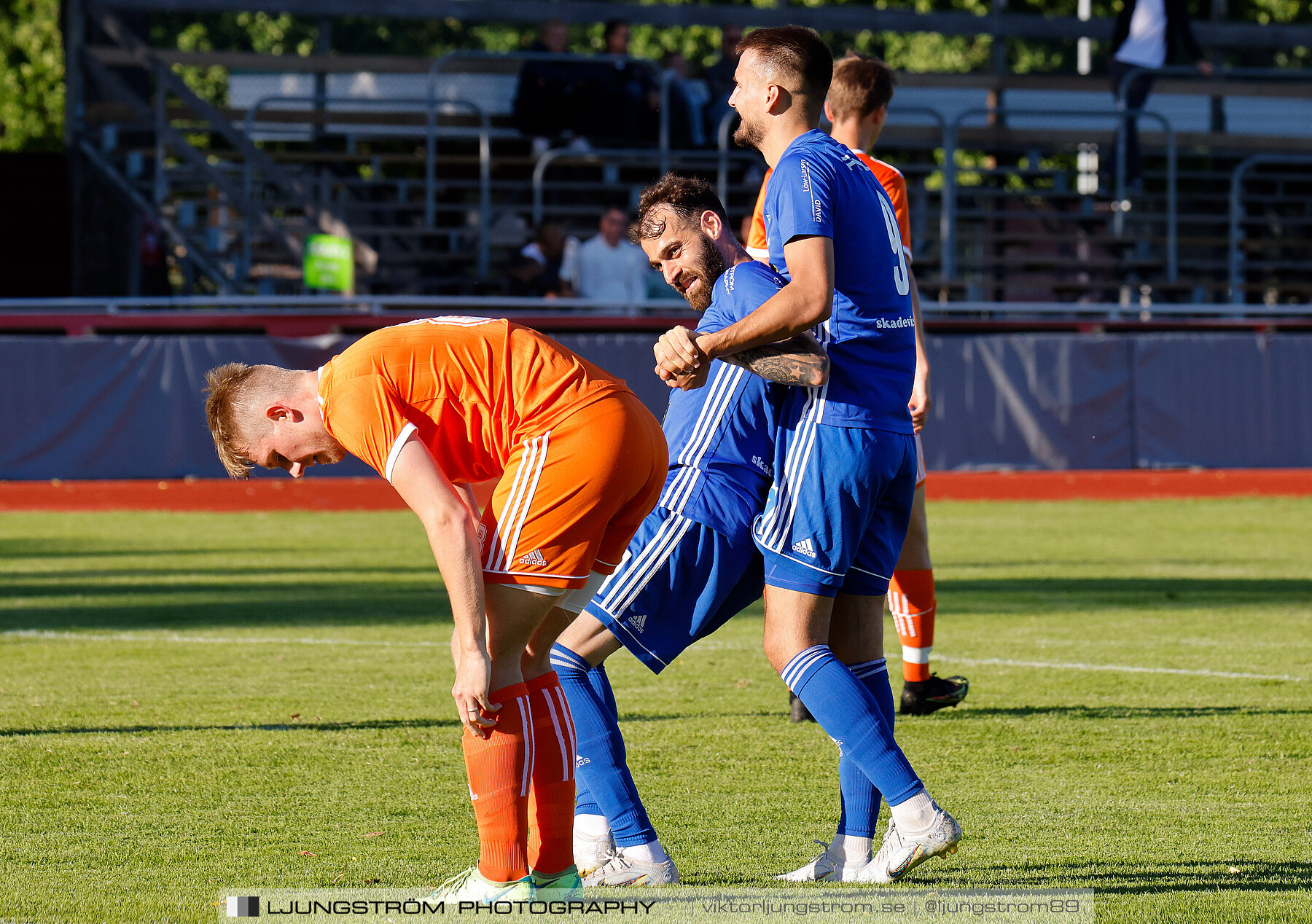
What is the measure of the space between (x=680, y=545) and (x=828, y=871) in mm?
919

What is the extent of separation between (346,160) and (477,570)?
750 inches

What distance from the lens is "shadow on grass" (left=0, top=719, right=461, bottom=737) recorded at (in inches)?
239

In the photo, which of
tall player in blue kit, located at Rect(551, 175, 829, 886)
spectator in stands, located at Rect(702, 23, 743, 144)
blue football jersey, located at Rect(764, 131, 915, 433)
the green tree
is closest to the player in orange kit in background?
tall player in blue kit, located at Rect(551, 175, 829, 886)

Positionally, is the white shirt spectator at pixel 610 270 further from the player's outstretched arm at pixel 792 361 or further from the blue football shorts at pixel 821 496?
the player's outstretched arm at pixel 792 361

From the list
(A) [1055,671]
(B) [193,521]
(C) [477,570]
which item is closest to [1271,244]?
(B) [193,521]

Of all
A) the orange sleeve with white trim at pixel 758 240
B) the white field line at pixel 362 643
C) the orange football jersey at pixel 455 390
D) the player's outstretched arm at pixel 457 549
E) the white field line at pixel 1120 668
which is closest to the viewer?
the player's outstretched arm at pixel 457 549

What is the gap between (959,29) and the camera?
23.9m

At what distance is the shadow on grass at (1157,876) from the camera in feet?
13.3

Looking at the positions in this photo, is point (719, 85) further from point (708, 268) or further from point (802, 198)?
point (802, 198)

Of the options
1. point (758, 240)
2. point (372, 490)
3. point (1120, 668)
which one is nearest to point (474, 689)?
point (758, 240)

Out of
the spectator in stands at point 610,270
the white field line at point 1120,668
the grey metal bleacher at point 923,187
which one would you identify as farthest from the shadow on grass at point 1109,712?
the grey metal bleacher at point 923,187

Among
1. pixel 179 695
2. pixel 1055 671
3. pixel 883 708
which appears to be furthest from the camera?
pixel 1055 671

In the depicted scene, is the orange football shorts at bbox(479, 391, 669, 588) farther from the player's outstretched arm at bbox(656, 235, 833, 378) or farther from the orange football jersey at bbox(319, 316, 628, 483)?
the player's outstretched arm at bbox(656, 235, 833, 378)

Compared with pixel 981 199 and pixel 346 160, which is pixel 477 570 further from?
pixel 981 199
